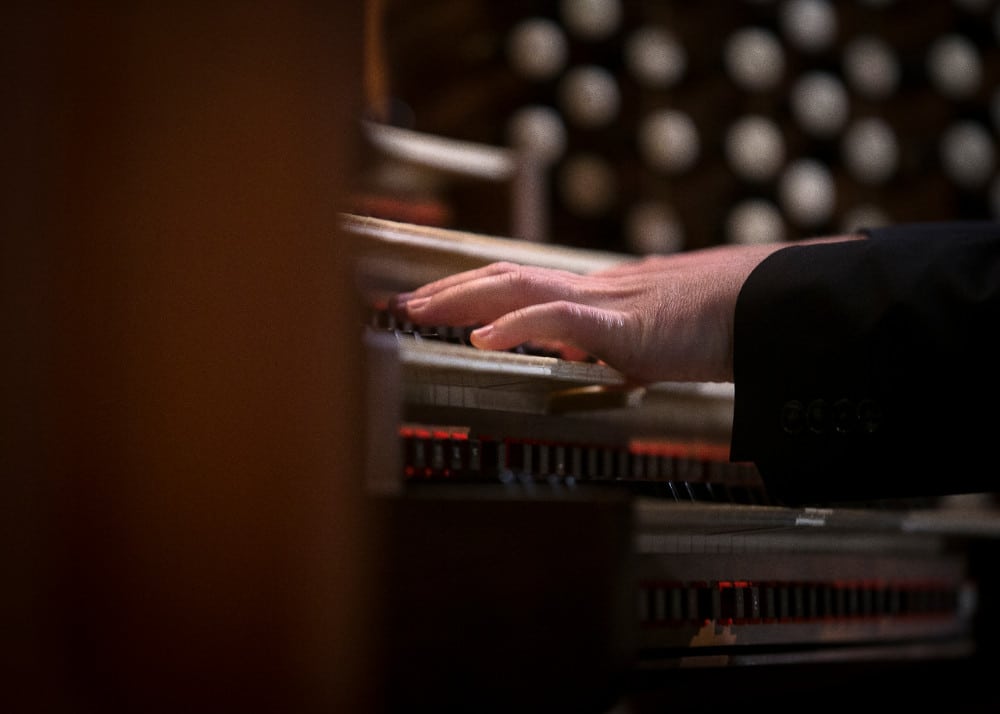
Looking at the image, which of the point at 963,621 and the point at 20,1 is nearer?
the point at 20,1

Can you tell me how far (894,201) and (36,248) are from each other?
8.09 feet

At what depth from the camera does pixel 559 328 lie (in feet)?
2.64

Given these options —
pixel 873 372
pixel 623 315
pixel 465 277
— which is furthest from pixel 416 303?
pixel 873 372

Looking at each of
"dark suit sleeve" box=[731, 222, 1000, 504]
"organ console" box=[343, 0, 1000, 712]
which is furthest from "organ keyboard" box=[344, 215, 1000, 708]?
"dark suit sleeve" box=[731, 222, 1000, 504]

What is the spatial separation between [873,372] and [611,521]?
9.3 inches

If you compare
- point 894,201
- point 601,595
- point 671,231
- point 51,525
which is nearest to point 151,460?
point 51,525

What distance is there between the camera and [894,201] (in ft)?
8.51

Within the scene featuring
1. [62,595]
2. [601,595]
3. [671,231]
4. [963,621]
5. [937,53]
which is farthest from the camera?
[937,53]

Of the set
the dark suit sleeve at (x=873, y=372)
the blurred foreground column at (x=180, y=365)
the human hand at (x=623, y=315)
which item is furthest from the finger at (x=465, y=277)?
the blurred foreground column at (x=180, y=365)

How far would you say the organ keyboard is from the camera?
27.6 inches

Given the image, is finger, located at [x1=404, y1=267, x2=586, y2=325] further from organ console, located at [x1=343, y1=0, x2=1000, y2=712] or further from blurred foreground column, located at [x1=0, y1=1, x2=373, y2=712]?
blurred foreground column, located at [x1=0, y1=1, x2=373, y2=712]

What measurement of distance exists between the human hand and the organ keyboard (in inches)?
1.9

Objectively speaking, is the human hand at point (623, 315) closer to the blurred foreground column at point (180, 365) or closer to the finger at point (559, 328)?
the finger at point (559, 328)

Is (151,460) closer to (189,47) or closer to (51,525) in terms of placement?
(51,525)
